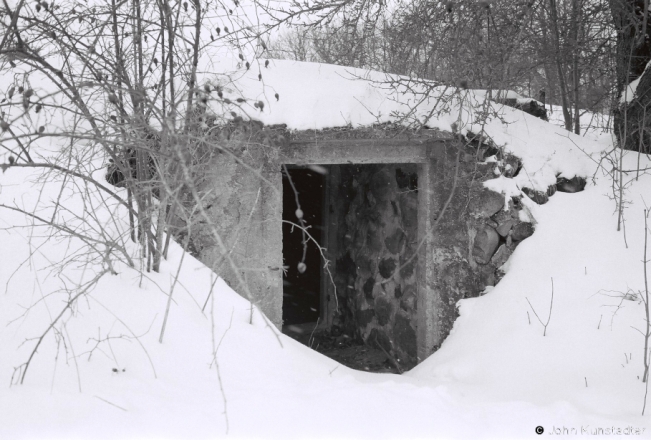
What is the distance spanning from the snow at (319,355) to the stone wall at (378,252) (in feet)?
2.68

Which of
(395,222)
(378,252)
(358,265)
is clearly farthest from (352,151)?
(358,265)

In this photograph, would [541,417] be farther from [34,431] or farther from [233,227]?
[233,227]

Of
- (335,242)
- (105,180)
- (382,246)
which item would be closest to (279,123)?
(105,180)

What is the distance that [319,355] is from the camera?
3.00m

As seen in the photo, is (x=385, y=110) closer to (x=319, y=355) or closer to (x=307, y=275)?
(x=319, y=355)

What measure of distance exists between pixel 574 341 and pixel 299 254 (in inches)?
156

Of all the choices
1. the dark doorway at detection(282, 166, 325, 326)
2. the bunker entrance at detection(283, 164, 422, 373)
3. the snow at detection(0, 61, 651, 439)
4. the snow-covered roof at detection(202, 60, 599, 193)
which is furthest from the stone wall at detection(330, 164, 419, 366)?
the snow at detection(0, 61, 651, 439)

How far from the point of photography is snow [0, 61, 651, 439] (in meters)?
1.96

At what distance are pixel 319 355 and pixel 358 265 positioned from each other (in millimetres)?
2528

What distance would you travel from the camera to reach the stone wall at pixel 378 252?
14.9 feet

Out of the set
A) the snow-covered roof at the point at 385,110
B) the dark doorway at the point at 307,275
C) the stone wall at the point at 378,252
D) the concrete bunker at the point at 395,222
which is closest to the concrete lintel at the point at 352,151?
the concrete bunker at the point at 395,222

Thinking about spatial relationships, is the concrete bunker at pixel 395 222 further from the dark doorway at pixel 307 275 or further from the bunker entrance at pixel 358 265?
Answer: the dark doorway at pixel 307 275

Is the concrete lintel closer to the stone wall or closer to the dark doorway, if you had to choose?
the stone wall

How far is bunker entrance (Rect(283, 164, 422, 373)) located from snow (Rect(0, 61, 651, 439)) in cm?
86
